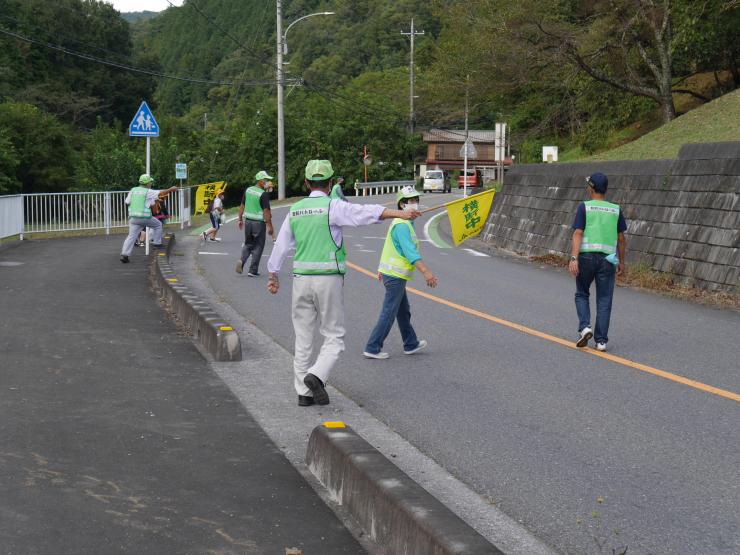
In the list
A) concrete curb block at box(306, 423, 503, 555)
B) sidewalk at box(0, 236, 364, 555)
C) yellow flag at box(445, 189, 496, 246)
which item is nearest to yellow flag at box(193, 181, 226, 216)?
yellow flag at box(445, 189, 496, 246)

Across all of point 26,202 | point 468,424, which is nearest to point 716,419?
point 468,424

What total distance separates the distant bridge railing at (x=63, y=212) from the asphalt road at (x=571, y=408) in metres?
13.7

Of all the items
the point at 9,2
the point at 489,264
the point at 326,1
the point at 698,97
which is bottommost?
the point at 489,264

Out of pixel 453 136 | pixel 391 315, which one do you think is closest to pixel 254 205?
pixel 391 315

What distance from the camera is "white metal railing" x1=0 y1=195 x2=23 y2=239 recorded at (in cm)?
2538

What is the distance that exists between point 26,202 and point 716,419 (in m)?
24.0

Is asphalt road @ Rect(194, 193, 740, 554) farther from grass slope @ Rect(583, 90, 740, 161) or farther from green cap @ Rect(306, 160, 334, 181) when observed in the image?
grass slope @ Rect(583, 90, 740, 161)

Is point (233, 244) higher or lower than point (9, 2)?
lower

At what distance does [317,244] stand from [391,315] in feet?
7.30

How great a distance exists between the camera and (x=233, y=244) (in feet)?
87.1

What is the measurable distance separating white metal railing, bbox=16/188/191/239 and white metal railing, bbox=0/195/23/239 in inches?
5.7

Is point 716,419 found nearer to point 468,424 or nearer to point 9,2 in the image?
point 468,424

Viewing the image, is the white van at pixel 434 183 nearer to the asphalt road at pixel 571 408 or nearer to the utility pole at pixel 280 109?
the utility pole at pixel 280 109

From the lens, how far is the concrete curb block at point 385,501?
4184mm
